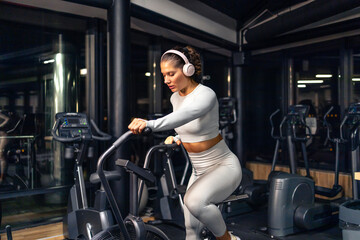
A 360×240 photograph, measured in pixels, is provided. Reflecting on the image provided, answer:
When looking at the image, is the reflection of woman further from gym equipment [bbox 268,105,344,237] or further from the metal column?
gym equipment [bbox 268,105,344,237]

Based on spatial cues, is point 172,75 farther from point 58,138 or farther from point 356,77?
point 356,77

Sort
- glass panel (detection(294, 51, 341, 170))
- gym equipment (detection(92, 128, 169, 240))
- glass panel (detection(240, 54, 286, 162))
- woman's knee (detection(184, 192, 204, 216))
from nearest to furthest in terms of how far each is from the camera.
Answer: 1. gym equipment (detection(92, 128, 169, 240))
2. woman's knee (detection(184, 192, 204, 216))
3. glass panel (detection(294, 51, 341, 170))
4. glass panel (detection(240, 54, 286, 162))

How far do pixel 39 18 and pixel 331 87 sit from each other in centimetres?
436

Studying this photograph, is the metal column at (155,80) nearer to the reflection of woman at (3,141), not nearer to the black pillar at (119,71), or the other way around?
the black pillar at (119,71)

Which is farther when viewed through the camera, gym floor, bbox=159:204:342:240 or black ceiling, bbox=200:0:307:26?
black ceiling, bbox=200:0:307:26

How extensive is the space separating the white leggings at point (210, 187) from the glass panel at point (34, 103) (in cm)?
266

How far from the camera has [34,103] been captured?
4.42m

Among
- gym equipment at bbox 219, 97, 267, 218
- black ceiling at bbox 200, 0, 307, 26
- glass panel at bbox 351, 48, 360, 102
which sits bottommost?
gym equipment at bbox 219, 97, 267, 218

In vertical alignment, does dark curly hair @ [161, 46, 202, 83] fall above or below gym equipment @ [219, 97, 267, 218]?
above

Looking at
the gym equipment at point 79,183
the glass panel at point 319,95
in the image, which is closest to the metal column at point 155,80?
the gym equipment at point 79,183

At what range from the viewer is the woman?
6.70 feet

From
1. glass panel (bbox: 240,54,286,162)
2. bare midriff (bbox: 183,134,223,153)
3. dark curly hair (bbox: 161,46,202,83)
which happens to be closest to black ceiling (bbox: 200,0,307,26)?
glass panel (bbox: 240,54,286,162)

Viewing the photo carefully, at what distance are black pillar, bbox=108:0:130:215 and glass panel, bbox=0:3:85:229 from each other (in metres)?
0.93

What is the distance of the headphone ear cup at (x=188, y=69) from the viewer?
2.09 m
